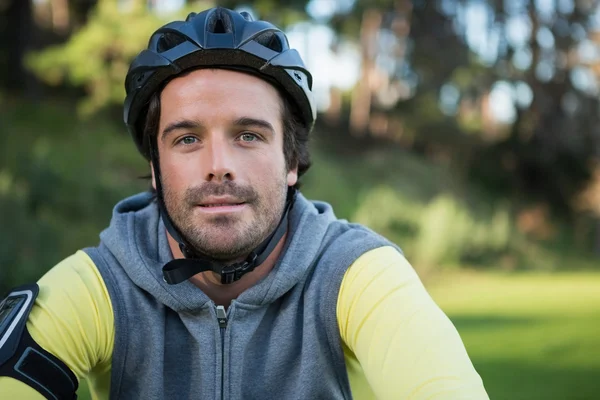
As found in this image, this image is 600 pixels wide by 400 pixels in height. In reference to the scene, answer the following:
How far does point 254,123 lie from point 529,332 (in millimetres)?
6201

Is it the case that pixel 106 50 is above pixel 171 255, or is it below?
above

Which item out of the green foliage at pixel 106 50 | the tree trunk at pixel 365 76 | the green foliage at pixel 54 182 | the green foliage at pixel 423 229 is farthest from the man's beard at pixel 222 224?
the tree trunk at pixel 365 76

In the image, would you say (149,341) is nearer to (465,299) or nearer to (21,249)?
(21,249)

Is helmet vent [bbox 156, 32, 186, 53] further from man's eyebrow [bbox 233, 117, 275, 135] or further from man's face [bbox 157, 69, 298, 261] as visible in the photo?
man's eyebrow [bbox 233, 117, 275, 135]

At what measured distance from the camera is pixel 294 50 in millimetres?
2859

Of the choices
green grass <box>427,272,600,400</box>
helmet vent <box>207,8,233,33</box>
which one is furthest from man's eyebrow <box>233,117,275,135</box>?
green grass <box>427,272,600,400</box>

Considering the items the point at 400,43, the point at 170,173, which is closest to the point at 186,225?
the point at 170,173

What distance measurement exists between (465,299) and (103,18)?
822 cm

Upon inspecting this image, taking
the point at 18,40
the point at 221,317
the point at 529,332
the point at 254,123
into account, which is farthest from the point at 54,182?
the point at 18,40

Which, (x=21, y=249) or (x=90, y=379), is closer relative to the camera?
(x=90, y=379)

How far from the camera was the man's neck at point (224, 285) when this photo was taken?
2.58m

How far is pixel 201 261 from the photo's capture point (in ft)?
7.95

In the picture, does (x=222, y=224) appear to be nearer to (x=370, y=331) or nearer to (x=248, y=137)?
(x=248, y=137)

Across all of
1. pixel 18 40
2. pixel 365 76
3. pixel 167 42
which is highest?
pixel 365 76
